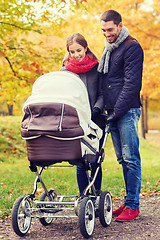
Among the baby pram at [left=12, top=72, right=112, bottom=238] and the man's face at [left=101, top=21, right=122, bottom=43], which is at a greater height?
the man's face at [left=101, top=21, right=122, bottom=43]

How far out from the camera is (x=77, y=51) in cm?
390

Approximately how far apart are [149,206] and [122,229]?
1.33 m

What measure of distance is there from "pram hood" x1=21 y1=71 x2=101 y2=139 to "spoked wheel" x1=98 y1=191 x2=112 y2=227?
2.51 ft

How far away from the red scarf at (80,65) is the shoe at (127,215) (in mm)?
1695

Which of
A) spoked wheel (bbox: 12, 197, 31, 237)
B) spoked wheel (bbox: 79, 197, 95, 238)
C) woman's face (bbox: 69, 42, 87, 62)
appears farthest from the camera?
woman's face (bbox: 69, 42, 87, 62)

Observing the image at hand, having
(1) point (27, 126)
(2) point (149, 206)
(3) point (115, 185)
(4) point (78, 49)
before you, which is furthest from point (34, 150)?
(3) point (115, 185)

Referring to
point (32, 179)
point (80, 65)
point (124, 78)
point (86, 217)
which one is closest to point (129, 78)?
point (124, 78)

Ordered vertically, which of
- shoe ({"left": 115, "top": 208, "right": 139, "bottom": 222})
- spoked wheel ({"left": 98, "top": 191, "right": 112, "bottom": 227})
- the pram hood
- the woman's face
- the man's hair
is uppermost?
the man's hair

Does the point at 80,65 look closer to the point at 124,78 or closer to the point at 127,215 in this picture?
the point at 124,78

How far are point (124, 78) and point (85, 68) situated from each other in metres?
0.46

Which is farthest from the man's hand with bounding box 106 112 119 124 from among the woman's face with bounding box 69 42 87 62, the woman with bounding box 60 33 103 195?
the woman's face with bounding box 69 42 87 62

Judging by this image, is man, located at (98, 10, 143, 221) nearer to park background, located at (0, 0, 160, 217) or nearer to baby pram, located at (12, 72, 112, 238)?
baby pram, located at (12, 72, 112, 238)

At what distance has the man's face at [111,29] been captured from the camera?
3.91 m

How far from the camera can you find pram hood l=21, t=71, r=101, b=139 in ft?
10.7
